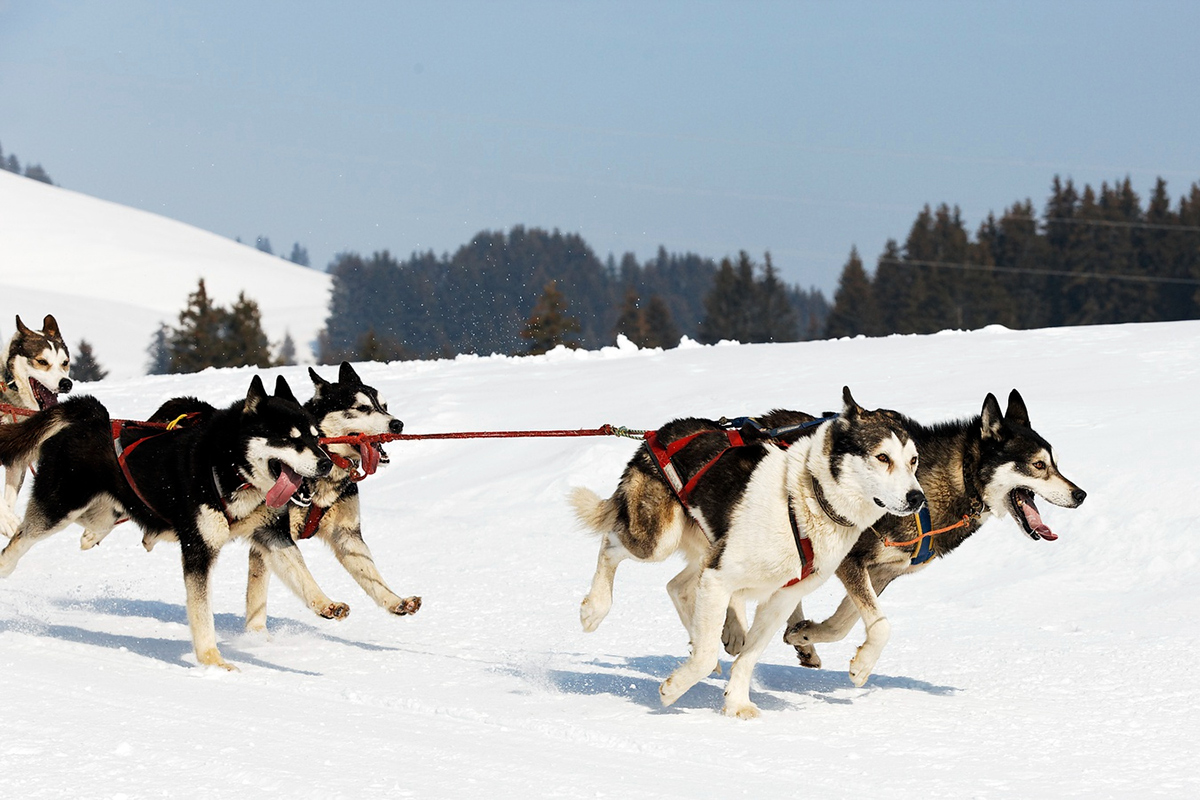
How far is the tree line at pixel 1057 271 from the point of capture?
63875mm

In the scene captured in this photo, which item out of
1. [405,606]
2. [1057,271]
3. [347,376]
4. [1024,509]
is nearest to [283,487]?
[405,606]

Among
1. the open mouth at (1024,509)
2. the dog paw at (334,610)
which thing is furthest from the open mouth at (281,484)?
the open mouth at (1024,509)

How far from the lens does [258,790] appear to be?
133 inches

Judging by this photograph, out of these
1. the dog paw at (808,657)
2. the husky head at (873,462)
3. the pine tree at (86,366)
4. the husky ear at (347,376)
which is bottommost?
the dog paw at (808,657)

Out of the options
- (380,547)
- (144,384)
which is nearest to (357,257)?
(144,384)

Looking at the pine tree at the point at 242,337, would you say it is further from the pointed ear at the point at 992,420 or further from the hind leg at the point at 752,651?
the hind leg at the point at 752,651

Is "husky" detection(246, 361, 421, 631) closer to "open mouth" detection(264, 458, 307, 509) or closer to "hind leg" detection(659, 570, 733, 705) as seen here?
"open mouth" detection(264, 458, 307, 509)

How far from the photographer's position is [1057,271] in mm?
67062

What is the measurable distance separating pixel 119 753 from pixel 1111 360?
433 inches

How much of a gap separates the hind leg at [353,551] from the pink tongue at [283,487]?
681 millimetres

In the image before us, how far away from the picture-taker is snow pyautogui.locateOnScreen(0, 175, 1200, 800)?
12.7 ft

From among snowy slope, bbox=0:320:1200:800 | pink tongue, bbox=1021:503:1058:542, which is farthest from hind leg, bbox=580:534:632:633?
pink tongue, bbox=1021:503:1058:542

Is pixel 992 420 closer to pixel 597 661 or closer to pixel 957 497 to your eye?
pixel 957 497

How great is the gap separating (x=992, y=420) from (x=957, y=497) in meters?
0.40
